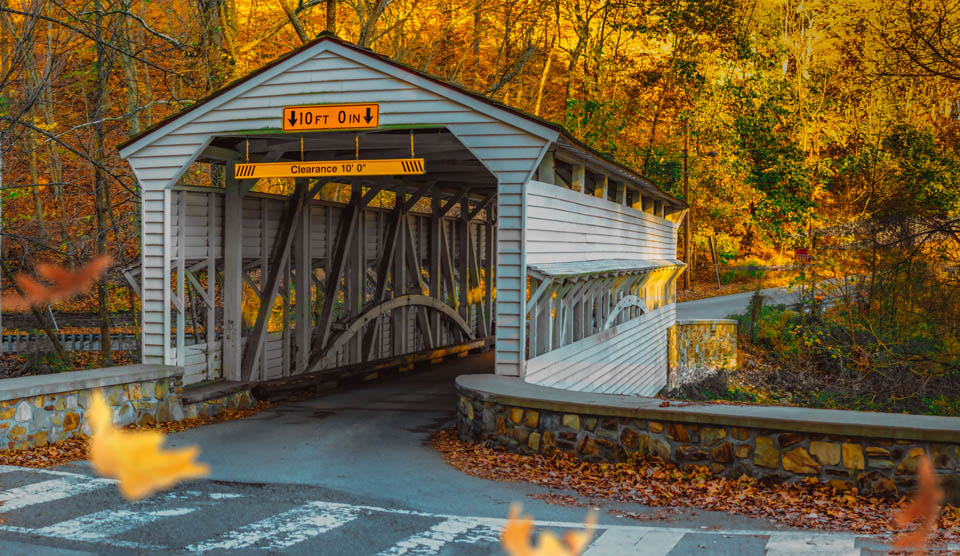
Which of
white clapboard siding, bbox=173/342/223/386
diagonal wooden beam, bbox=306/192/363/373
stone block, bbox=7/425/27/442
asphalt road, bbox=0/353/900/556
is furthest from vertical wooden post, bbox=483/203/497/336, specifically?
stone block, bbox=7/425/27/442

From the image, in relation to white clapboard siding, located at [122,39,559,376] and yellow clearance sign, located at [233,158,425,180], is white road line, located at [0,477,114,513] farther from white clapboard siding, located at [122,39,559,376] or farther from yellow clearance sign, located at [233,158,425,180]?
yellow clearance sign, located at [233,158,425,180]

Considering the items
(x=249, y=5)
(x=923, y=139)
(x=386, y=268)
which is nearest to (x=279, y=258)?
(x=386, y=268)

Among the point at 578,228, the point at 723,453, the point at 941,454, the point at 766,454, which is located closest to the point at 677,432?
the point at 723,453

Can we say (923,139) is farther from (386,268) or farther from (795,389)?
(386,268)

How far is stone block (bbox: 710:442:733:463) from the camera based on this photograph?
311 inches

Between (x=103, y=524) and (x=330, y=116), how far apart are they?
6201mm

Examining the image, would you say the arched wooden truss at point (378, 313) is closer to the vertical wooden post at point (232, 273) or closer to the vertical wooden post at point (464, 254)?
the vertical wooden post at point (464, 254)

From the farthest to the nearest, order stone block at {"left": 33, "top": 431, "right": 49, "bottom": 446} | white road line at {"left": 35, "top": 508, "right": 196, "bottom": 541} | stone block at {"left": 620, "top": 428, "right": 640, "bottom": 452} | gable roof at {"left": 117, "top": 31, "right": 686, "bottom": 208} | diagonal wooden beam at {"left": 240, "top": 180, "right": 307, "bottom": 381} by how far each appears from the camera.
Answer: diagonal wooden beam at {"left": 240, "top": 180, "right": 307, "bottom": 381} < gable roof at {"left": 117, "top": 31, "right": 686, "bottom": 208} < stone block at {"left": 33, "top": 431, "right": 49, "bottom": 446} < stone block at {"left": 620, "top": 428, "right": 640, "bottom": 452} < white road line at {"left": 35, "top": 508, "right": 196, "bottom": 541}

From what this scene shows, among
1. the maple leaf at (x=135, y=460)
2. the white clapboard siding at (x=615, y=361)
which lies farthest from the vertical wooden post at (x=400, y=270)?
the maple leaf at (x=135, y=460)

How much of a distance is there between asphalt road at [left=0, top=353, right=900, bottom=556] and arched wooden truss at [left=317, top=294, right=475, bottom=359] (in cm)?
541

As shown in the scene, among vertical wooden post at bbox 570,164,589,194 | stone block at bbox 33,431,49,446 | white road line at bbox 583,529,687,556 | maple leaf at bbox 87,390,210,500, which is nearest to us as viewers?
maple leaf at bbox 87,390,210,500

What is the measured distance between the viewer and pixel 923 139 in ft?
82.6

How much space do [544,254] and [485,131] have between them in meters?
1.75

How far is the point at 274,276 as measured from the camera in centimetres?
1403
